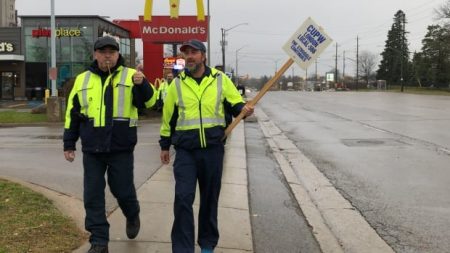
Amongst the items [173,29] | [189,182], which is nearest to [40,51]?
[173,29]

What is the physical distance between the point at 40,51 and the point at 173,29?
22.2 metres

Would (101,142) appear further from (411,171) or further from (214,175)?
(411,171)

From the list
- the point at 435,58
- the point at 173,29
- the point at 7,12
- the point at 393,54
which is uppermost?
the point at 7,12

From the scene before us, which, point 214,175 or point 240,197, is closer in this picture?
point 214,175

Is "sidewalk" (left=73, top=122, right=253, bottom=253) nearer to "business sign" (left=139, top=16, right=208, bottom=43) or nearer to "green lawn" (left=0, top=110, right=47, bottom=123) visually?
"green lawn" (left=0, top=110, right=47, bottom=123)

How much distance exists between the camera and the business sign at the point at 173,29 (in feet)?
84.6

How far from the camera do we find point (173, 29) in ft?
84.7

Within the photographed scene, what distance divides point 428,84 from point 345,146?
8631 centimetres

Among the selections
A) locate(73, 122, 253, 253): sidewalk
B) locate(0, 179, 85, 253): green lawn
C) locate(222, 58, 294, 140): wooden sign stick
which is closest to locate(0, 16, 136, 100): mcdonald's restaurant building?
locate(73, 122, 253, 253): sidewalk

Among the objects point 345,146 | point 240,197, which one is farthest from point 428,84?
point 240,197

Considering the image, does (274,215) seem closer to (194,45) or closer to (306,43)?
(306,43)

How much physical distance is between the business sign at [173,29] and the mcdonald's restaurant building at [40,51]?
18.1 meters

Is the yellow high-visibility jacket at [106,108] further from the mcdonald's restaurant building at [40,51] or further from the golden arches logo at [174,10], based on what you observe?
the mcdonald's restaurant building at [40,51]

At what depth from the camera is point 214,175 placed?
4832 millimetres
